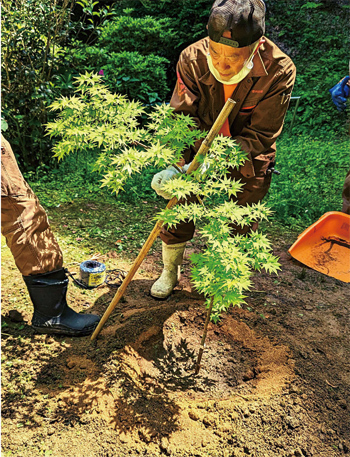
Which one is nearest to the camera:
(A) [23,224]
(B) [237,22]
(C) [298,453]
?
(B) [237,22]

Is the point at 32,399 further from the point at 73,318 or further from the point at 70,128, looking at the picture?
the point at 70,128

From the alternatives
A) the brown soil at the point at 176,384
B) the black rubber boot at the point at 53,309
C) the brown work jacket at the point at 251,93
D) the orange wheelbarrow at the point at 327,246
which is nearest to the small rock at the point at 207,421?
the brown soil at the point at 176,384

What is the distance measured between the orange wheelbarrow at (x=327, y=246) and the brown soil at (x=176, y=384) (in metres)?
0.58

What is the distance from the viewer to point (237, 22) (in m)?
1.66

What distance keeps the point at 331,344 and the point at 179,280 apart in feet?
3.72

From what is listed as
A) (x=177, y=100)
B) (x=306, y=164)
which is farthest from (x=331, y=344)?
(x=306, y=164)


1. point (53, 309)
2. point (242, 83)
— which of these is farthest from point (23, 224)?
point (242, 83)

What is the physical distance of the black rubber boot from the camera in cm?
215

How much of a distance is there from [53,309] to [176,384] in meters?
0.81

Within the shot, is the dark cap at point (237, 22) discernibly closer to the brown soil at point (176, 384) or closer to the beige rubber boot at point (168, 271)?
the beige rubber boot at point (168, 271)

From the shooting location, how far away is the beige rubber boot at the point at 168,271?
270cm

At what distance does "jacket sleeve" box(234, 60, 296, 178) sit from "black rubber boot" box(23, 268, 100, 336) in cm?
123

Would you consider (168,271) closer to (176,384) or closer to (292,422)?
(176,384)

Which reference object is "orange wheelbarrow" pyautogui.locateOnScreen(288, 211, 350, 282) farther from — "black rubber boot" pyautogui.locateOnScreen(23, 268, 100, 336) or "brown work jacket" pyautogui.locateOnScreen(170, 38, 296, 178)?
"black rubber boot" pyautogui.locateOnScreen(23, 268, 100, 336)
